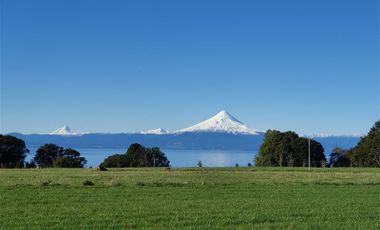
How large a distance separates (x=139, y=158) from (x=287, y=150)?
25.6 meters

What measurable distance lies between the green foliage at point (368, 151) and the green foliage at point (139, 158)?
32.1 m

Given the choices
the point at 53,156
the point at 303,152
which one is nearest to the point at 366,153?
the point at 303,152

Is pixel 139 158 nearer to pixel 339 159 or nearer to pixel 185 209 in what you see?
pixel 339 159

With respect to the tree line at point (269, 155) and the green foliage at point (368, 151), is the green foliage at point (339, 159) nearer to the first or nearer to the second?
the tree line at point (269, 155)

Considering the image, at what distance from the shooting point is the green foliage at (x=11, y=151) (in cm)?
9338

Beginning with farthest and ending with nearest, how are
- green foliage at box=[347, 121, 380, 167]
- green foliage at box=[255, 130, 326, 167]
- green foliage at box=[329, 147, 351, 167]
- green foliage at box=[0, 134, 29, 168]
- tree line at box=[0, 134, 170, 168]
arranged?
green foliage at box=[329, 147, 351, 167] → green foliage at box=[255, 130, 326, 167] → green foliage at box=[347, 121, 380, 167] → tree line at box=[0, 134, 170, 168] → green foliage at box=[0, 134, 29, 168]

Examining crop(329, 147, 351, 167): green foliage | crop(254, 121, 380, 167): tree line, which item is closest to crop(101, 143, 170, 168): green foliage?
crop(254, 121, 380, 167): tree line

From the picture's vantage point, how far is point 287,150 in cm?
9838

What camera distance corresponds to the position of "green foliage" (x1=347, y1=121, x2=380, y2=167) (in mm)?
94438

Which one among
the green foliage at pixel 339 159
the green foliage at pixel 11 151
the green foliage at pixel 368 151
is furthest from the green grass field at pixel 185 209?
the green foliage at pixel 339 159

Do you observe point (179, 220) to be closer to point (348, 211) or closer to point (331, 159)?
point (348, 211)

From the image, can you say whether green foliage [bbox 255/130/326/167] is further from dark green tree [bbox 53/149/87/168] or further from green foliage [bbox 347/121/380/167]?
dark green tree [bbox 53/149/87/168]

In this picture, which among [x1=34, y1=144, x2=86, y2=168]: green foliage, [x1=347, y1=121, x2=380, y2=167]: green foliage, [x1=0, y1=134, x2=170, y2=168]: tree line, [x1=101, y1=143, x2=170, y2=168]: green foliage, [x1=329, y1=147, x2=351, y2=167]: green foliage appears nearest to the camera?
[x1=0, y1=134, x2=170, y2=168]: tree line

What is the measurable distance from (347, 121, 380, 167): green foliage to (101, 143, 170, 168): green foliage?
32066 mm
